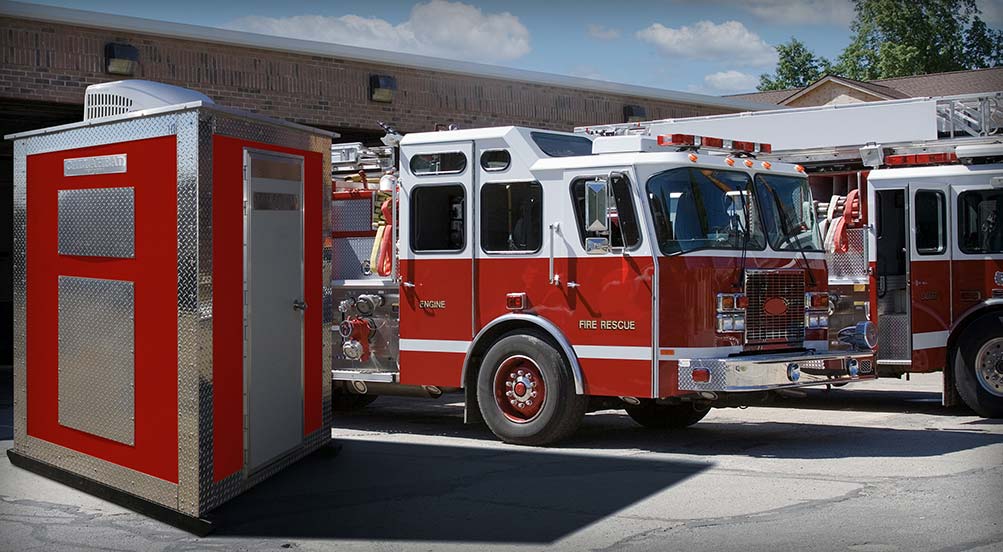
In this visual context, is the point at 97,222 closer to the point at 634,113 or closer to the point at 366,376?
the point at 366,376

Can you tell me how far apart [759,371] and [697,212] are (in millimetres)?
1406

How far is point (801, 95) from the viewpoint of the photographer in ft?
141

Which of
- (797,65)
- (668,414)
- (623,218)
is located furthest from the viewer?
(797,65)

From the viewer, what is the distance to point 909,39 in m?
46.5

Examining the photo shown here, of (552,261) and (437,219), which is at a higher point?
(437,219)

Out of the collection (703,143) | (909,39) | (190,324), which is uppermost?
(909,39)

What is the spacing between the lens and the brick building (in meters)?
15.2

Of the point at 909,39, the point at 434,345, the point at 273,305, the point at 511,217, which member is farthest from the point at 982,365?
the point at 909,39

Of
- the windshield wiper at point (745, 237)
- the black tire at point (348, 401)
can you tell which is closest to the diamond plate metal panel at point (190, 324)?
the windshield wiper at point (745, 237)

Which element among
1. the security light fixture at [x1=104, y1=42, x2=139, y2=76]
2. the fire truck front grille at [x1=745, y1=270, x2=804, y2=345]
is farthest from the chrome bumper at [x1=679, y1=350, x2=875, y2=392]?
the security light fixture at [x1=104, y1=42, x2=139, y2=76]

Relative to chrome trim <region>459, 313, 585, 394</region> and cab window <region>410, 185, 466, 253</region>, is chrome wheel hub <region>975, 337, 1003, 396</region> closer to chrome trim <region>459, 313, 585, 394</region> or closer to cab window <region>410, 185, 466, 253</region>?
chrome trim <region>459, 313, 585, 394</region>

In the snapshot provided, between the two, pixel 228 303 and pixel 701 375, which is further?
pixel 701 375

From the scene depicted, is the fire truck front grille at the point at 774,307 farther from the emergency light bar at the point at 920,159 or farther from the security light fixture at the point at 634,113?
the security light fixture at the point at 634,113

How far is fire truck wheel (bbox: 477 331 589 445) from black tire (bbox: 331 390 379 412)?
3.01m
